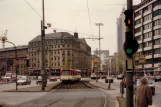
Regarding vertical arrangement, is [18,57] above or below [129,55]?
above

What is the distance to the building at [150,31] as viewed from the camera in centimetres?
10333

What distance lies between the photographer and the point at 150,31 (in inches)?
4235

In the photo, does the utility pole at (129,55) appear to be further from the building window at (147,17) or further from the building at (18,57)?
the building at (18,57)

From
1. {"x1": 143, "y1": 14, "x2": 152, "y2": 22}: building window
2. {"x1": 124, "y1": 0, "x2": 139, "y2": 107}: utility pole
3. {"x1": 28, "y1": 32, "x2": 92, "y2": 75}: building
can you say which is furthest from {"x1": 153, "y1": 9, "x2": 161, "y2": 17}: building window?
{"x1": 124, "y1": 0, "x2": 139, "y2": 107}: utility pole

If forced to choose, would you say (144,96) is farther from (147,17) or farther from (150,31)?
(147,17)

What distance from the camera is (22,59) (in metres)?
187

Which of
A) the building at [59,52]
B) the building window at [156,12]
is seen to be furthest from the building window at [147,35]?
the building at [59,52]

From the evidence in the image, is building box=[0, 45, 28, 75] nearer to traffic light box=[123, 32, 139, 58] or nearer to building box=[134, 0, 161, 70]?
building box=[134, 0, 161, 70]

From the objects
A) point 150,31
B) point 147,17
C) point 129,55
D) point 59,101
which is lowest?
point 59,101

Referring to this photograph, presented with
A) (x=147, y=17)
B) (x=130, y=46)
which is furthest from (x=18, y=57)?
(x=130, y=46)

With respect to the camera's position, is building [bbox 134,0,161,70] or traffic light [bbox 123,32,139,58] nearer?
traffic light [bbox 123,32,139,58]

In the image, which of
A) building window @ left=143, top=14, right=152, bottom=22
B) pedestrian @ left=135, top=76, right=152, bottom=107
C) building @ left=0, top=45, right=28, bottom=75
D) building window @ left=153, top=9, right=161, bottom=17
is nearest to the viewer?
pedestrian @ left=135, top=76, right=152, bottom=107

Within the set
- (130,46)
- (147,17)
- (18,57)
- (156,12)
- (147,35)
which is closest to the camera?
(130,46)

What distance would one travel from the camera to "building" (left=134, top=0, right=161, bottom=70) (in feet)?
339
